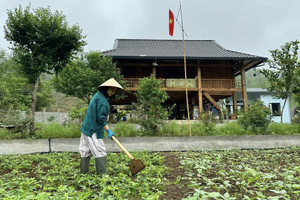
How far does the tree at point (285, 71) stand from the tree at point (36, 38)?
8.69 m

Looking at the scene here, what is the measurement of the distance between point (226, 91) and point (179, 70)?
12.4ft

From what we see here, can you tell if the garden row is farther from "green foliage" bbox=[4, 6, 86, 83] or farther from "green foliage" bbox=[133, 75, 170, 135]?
"green foliage" bbox=[4, 6, 86, 83]

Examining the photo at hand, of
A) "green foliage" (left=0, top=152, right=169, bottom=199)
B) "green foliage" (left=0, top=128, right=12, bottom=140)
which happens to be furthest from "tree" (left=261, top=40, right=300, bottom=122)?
"green foliage" (left=0, top=128, right=12, bottom=140)

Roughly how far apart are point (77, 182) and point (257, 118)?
6146 millimetres

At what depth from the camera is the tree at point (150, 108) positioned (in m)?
7.09

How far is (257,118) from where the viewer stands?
23.9ft

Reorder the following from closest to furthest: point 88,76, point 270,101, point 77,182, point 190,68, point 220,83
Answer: point 77,182 < point 88,76 < point 220,83 < point 190,68 < point 270,101

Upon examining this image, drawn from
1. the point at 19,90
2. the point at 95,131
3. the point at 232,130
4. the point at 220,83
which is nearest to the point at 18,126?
the point at 95,131

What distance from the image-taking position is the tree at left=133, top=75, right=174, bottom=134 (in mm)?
7090

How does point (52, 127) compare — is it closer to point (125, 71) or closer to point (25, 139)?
point (25, 139)

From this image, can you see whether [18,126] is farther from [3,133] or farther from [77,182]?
[77,182]

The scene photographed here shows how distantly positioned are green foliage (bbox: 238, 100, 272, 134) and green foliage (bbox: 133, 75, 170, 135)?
2.58 meters

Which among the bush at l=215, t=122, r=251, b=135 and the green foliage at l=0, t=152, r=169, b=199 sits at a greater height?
the bush at l=215, t=122, r=251, b=135

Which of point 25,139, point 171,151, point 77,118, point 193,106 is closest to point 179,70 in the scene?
point 193,106
